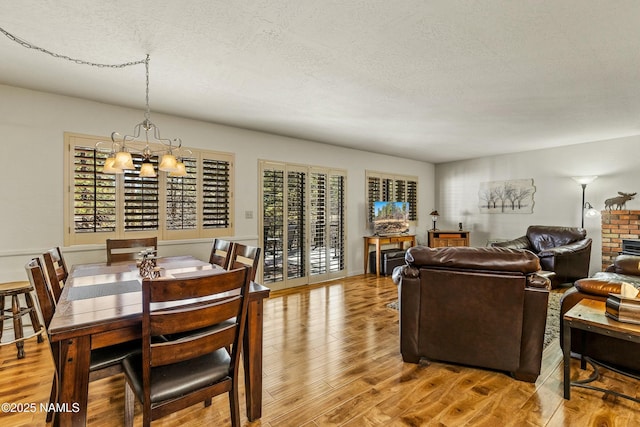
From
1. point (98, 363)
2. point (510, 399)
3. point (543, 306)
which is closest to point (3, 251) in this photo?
point (98, 363)

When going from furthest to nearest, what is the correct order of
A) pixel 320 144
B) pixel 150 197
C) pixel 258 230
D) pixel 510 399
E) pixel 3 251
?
pixel 320 144 < pixel 258 230 < pixel 150 197 < pixel 3 251 < pixel 510 399

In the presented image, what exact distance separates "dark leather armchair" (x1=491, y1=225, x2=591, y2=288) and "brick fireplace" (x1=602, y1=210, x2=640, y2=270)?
375mm

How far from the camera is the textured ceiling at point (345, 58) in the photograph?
6.12ft

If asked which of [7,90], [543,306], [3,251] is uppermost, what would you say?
[7,90]

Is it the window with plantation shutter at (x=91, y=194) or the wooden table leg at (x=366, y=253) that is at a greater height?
the window with plantation shutter at (x=91, y=194)

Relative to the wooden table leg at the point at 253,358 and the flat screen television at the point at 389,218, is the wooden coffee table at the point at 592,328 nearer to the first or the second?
the wooden table leg at the point at 253,358

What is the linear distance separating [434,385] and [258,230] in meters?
3.17

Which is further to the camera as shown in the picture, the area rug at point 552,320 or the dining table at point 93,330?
the area rug at point 552,320

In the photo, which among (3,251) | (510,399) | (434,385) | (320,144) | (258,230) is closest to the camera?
(510,399)

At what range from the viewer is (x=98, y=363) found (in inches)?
64.5

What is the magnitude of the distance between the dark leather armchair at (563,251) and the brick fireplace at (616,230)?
14.8 inches

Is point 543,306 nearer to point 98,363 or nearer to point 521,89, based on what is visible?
point 521,89

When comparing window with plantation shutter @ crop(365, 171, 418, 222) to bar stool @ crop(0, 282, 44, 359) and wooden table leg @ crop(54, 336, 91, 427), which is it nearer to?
bar stool @ crop(0, 282, 44, 359)

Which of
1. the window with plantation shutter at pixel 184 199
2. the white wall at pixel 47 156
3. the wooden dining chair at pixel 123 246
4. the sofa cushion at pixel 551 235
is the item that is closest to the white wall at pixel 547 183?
the sofa cushion at pixel 551 235
